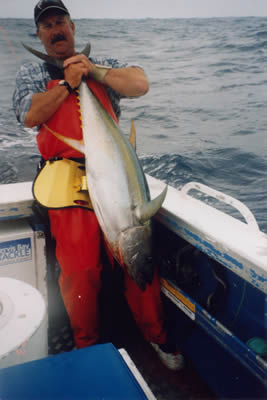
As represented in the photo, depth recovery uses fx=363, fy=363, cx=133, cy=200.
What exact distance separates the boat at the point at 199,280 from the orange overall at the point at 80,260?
132 mm

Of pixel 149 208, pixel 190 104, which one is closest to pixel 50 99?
pixel 149 208

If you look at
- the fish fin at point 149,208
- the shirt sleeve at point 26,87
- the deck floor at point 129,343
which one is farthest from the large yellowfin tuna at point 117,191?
the deck floor at point 129,343

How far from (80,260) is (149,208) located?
0.45 metres

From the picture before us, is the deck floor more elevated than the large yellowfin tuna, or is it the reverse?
the large yellowfin tuna

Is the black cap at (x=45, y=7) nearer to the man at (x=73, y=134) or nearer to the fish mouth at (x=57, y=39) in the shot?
the man at (x=73, y=134)

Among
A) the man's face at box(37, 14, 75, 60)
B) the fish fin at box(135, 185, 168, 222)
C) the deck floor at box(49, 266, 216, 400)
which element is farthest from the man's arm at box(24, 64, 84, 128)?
the deck floor at box(49, 266, 216, 400)

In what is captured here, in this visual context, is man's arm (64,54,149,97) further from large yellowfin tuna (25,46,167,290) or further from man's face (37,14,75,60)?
man's face (37,14,75,60)

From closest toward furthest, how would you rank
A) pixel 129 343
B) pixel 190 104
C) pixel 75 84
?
pixel 75 84 < pixel 129 343 < pixel 190 104

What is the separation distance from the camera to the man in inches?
64.8

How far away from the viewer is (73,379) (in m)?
0.75

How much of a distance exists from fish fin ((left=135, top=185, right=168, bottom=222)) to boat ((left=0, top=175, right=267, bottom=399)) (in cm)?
18

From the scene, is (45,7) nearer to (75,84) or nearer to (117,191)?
(75,84)

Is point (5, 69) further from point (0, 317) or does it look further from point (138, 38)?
point (0, 317)

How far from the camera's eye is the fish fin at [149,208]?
1.43m
